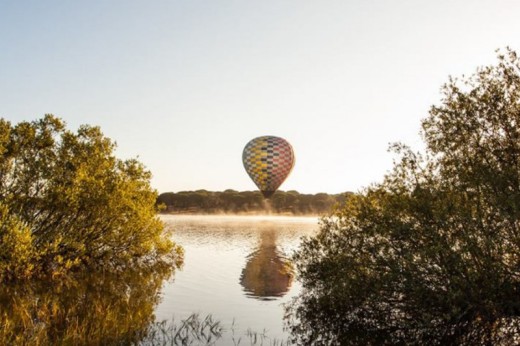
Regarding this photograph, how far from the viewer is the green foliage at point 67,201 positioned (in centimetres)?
2695

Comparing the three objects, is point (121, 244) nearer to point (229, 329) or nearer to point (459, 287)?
point (229, 329)

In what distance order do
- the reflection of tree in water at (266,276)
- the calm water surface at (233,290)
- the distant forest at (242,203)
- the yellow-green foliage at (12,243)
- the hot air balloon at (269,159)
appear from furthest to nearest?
the distant forest at (242,203) < the hot air balloon at (269,159) < the reflection of tree in water at (266,276) < the yellow-green foliage at (12,243) < the calm water surface at (233,290)

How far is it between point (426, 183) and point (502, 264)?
3824 millimetres

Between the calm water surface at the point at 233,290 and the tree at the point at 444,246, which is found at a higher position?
the tree at the point at 444,246

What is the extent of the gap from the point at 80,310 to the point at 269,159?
211 feet

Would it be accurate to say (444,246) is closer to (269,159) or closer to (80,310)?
(80,310)

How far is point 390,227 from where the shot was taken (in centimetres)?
1585

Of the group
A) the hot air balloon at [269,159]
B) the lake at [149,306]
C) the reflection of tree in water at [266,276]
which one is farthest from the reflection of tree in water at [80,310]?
the hot air balloon at [269,159]

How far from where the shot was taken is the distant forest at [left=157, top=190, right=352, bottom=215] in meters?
184

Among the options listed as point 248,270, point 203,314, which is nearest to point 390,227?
point 203,314

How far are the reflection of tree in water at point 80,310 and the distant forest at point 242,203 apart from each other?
154471 mm

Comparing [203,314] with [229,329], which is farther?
[203,314]

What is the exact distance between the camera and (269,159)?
8225cm

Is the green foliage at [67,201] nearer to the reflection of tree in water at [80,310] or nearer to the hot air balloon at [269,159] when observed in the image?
the reflection of tree in water at [80,310]
